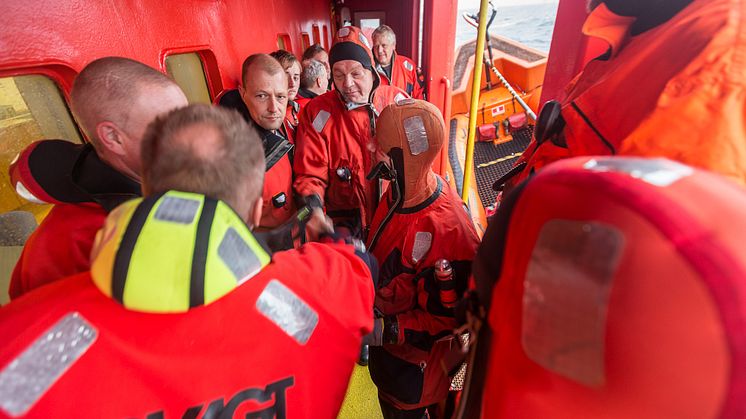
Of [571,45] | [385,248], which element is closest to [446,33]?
[571,45]

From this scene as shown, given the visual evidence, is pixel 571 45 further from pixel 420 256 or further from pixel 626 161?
pixel 626 161

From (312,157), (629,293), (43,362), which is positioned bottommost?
(312,157)

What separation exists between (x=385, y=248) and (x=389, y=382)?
2.05ft

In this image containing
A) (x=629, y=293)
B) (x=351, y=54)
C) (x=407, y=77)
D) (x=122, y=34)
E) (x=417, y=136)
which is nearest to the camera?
(x=629, y=293)

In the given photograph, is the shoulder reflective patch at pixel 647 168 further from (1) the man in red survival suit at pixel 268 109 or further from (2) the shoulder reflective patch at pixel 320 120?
(2) the shoulder reflective patch at pixel 320 120

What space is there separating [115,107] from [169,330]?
79 cm

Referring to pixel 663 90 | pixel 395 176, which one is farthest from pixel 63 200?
pixel 663 90

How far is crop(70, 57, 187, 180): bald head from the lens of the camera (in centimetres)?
100

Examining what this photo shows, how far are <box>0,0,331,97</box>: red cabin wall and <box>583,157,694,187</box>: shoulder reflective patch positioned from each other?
174cm

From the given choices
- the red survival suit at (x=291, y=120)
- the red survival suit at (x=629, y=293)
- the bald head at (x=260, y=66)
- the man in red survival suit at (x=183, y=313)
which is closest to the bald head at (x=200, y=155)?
the man in red survival suit at (x=183, y=313)

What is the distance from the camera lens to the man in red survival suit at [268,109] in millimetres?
2076

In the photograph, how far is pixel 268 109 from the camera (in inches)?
83.1

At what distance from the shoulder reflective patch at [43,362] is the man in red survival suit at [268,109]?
1.52m

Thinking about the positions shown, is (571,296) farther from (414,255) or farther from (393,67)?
(393,67)
